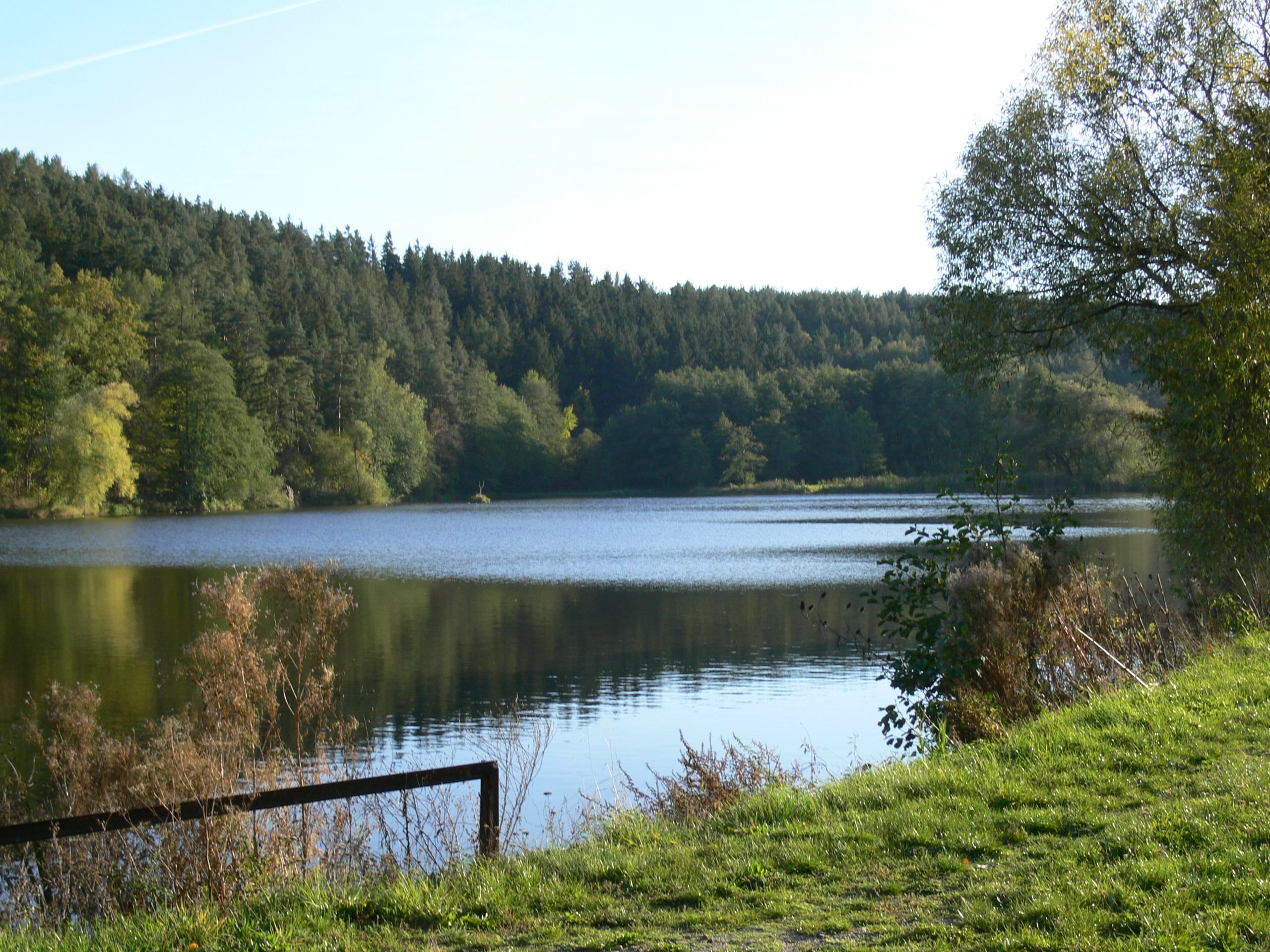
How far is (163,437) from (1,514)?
10240 millimetres

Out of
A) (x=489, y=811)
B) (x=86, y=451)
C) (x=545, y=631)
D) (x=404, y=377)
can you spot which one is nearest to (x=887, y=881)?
(x=489, y=811)

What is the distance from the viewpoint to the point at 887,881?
4.79 meters

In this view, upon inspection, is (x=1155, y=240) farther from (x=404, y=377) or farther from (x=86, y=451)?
(x=404, y=377)

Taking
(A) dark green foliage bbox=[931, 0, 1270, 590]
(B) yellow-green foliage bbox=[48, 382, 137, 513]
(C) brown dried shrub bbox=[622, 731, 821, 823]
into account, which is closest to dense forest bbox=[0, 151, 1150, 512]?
(B) yellow-green foliage bbox=[48, 382, 137, 513]

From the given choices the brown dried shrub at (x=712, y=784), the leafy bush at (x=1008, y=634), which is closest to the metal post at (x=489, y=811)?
the brown dried shrub at (x=712, y=784)

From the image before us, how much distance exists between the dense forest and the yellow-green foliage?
150 millimetres

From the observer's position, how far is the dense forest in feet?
209

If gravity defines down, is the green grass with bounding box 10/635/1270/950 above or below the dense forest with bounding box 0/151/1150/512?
below

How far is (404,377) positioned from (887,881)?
102183mm

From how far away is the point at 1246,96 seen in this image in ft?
45.0

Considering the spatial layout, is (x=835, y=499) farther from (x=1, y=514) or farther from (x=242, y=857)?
(x=242, y=857)

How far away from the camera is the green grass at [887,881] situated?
4160mm

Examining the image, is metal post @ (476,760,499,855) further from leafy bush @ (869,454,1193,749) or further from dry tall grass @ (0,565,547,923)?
leafy bush @ (869,454,1193,749)

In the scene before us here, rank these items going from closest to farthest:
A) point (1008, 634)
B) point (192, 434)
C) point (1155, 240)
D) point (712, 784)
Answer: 1. point (712, 784)
2. point (1008, 634)
3. point (1155, 240)
4. point (192, 434)
